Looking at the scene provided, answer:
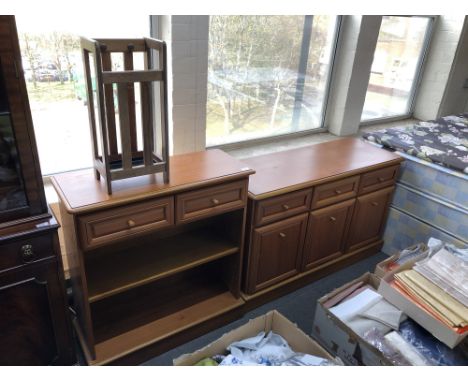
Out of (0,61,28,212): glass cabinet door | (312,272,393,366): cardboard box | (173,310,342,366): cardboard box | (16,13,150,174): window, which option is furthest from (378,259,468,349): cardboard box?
(16,13,150,174): window

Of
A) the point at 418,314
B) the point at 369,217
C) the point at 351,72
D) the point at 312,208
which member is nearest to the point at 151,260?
the point at 312,208

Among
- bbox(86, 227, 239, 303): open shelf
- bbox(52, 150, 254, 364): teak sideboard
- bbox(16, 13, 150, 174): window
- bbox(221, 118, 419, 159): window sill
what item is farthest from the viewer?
bbox(221, 118, 419, 159): window sill

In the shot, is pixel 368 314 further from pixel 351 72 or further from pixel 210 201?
pixel 351 72

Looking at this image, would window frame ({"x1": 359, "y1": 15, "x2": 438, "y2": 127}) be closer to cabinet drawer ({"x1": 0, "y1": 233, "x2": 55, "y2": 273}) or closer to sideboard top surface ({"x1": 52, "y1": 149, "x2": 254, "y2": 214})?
sideboard top surface ({"x1": 52, "y1": 149, "x2": 254, "y2": 214})

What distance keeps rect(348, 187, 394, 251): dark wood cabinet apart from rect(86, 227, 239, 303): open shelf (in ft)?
2.89

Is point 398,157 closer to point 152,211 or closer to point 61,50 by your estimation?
point 152,211

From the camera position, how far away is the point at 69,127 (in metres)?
2.08

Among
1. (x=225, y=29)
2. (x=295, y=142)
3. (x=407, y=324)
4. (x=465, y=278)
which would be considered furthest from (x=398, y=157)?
(x=225, y=29)

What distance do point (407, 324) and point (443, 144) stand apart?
1.48 metres

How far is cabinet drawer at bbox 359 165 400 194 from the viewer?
2297 millimetres

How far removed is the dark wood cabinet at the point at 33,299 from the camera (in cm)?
135

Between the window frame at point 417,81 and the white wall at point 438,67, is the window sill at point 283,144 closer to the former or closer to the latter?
the window frame at point 417,81

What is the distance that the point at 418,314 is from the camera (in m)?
1.61

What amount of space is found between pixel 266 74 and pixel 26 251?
187 centimetres
